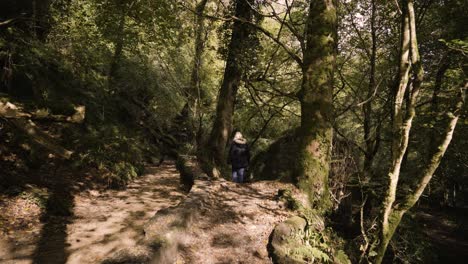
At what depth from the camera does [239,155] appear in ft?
32.9

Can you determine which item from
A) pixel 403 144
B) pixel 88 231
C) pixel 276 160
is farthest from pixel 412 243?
pixel 88 231

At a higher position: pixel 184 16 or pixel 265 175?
pixel 184 16

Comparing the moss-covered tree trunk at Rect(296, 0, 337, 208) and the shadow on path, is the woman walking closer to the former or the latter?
the moss-covered tree trunk at Rect(296, 0, 337, 208)

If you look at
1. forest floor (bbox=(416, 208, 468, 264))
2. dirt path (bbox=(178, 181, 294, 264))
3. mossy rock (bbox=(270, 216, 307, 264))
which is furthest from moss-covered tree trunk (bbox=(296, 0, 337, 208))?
forest floor (bbox=(416, 208, 468, 264))

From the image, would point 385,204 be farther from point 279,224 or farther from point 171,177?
point 171,177

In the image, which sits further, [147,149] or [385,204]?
[147,149]

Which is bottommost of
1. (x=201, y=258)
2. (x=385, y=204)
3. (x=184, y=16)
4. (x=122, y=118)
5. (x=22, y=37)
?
(x=201, y=258)

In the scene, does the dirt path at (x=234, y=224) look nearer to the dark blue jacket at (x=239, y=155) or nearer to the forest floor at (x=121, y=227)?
the forest floor at (x=121, y=227)

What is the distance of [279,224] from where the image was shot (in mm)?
5727

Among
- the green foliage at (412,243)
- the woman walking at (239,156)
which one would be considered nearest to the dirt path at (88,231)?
the woman walking at (239,156)

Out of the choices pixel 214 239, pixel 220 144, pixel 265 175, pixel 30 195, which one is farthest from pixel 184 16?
pixel 214 239

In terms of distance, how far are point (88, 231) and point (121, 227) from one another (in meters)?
0.68

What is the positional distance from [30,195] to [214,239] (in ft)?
13.5

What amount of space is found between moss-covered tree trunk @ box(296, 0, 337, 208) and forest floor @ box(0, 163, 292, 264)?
2.42 ft
